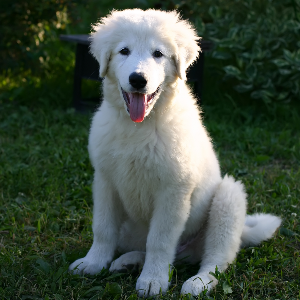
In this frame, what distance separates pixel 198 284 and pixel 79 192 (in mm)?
1651

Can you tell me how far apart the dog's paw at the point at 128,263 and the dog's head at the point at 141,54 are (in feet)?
3.06

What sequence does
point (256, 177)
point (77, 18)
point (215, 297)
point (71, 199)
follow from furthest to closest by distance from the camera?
point (77, 18)
point (256, 177)
point (71, 199)
point (215, 297)

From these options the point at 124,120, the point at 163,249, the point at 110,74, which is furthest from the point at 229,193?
the point at 110,74

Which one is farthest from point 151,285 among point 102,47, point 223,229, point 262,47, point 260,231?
point 262,47

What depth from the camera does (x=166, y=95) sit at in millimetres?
2885

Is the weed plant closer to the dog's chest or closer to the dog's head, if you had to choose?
the dog's chest

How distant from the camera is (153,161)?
2779 millimetres

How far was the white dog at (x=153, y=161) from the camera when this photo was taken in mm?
2750

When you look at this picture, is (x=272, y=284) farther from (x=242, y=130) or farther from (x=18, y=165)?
(x=242, y=130)

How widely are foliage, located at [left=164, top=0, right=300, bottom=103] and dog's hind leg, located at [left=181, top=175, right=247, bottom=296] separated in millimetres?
3046

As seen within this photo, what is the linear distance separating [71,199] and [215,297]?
1.74 m

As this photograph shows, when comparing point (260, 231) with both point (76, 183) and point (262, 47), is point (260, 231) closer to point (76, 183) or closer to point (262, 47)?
point (76, 183)

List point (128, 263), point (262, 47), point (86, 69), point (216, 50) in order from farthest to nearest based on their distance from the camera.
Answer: point (216, 50) < point (86, 69) < point (262, 47) < point (128, 263)

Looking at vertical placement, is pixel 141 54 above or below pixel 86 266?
above
